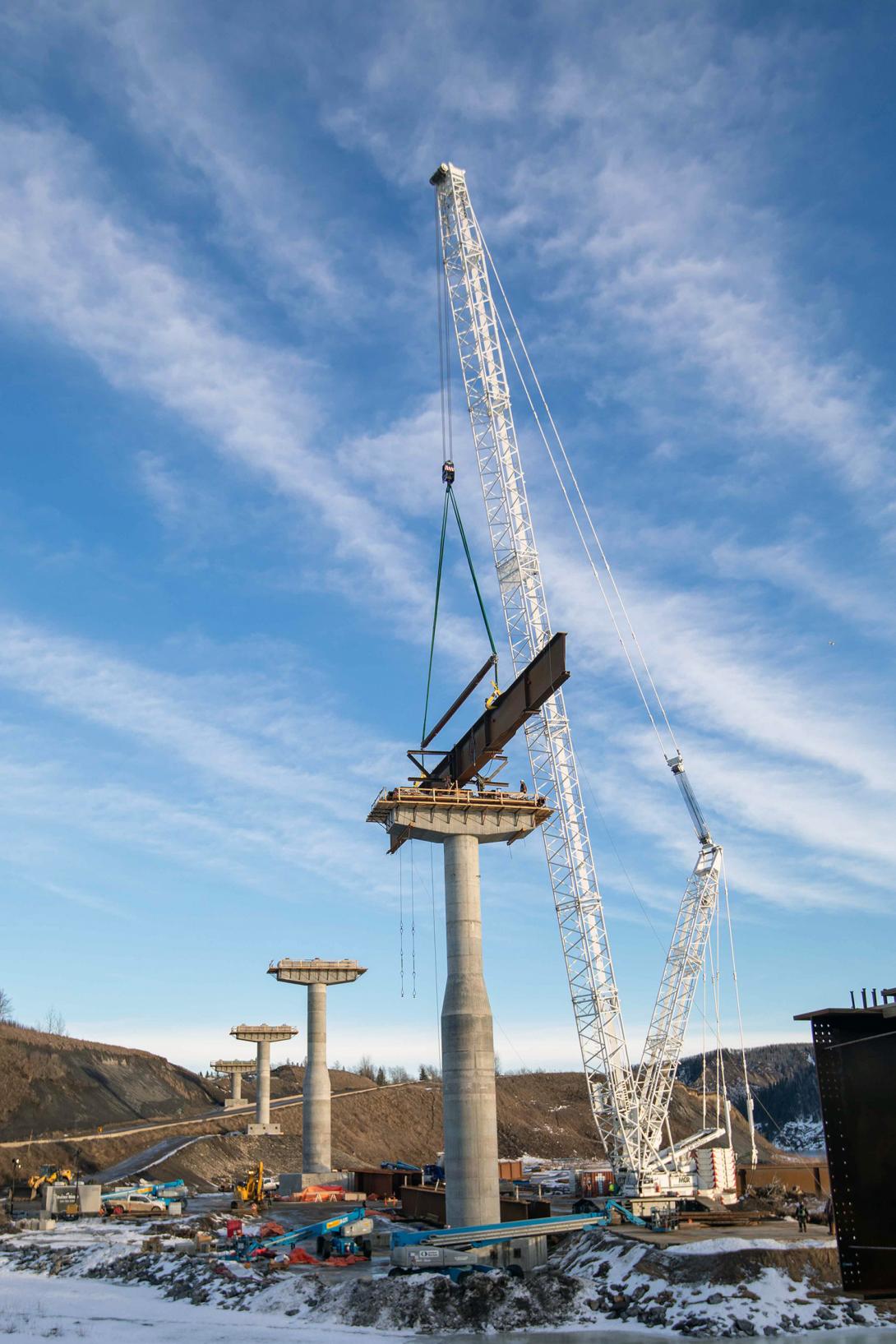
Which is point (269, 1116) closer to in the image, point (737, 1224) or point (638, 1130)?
point (638, 1130)

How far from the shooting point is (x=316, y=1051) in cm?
6888

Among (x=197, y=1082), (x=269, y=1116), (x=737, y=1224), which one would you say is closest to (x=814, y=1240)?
→ (x=737, y=1224)

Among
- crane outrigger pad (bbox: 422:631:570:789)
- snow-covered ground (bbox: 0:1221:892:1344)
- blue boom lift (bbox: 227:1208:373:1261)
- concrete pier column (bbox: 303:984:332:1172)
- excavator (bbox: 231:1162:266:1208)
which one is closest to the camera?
snow-covered ground (bbox: 0:1221:892:1344)

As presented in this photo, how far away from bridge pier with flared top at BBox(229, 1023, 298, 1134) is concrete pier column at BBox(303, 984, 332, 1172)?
84.1 ft

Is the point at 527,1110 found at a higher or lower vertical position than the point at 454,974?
lower

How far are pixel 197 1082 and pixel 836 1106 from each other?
136 m

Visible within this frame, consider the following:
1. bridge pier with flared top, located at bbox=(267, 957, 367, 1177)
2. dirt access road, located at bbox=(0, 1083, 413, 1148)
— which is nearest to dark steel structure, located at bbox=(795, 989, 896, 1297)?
bridge pier with flared top, located at bbox=(267, 957, 367, 1177)

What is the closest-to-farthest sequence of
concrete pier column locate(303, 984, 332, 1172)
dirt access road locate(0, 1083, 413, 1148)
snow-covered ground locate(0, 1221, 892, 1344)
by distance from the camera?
snow-covered ground locate(0, 1221, 892, 1344)
concrete pier column locate(303, 984, 332, 1172)
dirt access road locate(0, 1083, 413, 1148)

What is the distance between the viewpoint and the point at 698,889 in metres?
72.1

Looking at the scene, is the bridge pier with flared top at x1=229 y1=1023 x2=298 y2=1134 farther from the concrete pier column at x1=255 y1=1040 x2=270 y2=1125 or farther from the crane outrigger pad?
the crane outrigger pad

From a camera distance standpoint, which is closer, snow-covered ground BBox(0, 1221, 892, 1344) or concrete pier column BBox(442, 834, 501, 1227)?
snow-covered ground BBox(0, 1221, 892, 1344)

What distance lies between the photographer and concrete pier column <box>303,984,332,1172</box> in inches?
2616

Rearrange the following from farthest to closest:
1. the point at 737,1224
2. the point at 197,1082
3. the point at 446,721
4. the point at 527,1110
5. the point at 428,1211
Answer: the point at 197,1082, the point at 527,1110, the point at 428,1211, the point at 446,721, the point at 737,1224

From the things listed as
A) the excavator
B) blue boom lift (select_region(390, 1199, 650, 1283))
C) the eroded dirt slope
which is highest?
the eroded dirt slope
